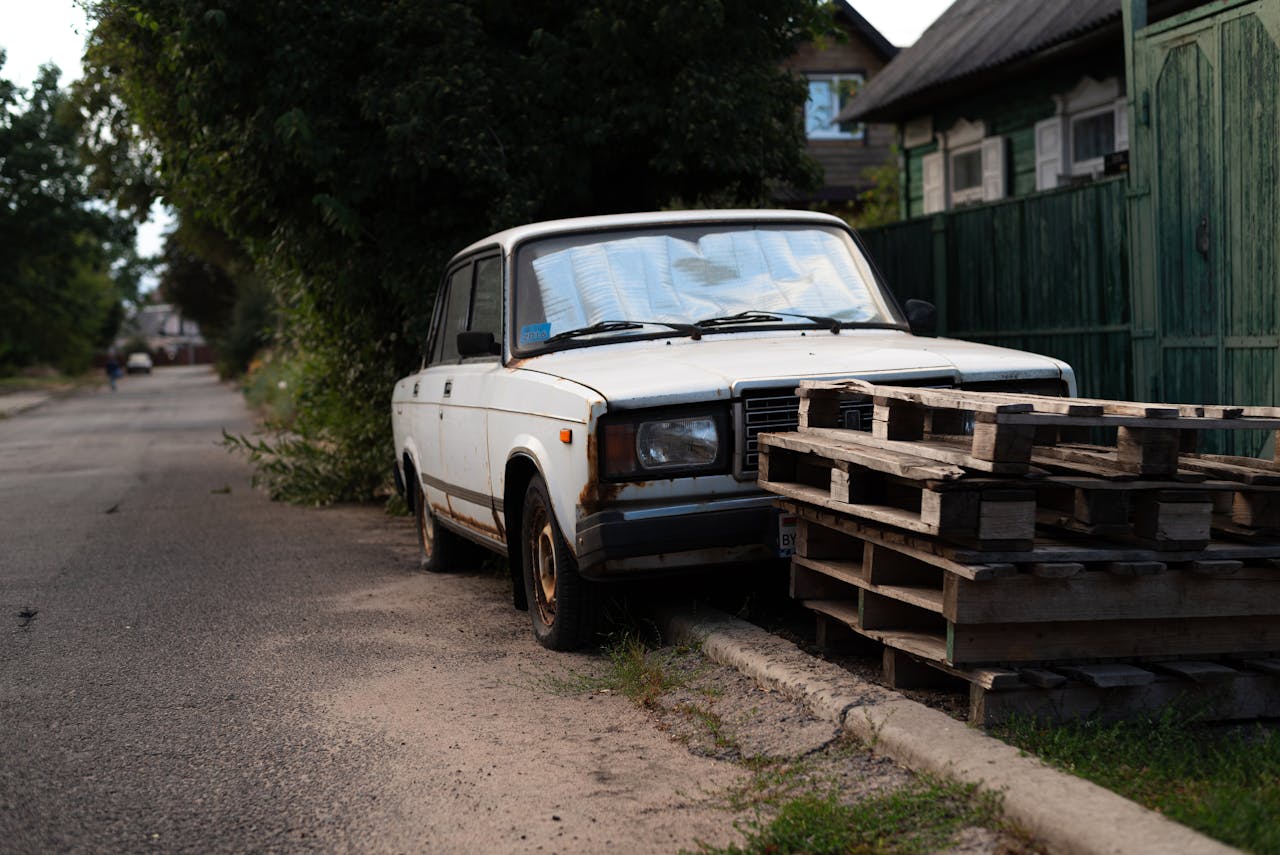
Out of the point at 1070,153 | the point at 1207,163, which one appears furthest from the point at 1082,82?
the point at 1207,163

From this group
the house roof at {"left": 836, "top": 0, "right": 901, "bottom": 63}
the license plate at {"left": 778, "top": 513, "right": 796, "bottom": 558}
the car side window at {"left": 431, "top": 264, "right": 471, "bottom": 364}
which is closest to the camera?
the license plate at {"left": 778, "top": 513, "right": 796, "bottom": 558}

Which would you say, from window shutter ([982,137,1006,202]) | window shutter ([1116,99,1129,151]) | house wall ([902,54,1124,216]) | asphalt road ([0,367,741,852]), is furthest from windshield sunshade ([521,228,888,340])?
window shutter ([982,137,1006,202])

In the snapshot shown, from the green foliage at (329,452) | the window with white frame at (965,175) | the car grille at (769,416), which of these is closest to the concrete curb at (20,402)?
the green foliage at (329,452)

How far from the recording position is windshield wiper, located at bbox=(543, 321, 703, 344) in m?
6.53

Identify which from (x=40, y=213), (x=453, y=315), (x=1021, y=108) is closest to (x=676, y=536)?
(x=453, y=315)

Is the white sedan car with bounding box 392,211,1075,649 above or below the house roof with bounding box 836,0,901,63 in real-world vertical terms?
below

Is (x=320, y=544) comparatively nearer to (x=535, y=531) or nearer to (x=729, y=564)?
(x=535, y=531)

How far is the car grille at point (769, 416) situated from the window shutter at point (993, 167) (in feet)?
35.3

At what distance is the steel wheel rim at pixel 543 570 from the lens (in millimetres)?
6199

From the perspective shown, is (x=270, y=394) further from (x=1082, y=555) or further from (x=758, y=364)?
(x=1082, y=555)

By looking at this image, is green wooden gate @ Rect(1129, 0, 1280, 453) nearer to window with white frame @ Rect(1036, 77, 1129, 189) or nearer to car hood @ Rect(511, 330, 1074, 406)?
car hood @ Rect(511, 330, 1074, 406)

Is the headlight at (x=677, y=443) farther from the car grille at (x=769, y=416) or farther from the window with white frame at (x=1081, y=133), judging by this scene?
the window with white frame at (x=1081, y=133)

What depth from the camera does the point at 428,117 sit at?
1064 cm

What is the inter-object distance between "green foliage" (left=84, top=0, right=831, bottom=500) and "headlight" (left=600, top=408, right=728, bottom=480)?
5558 millimetres
